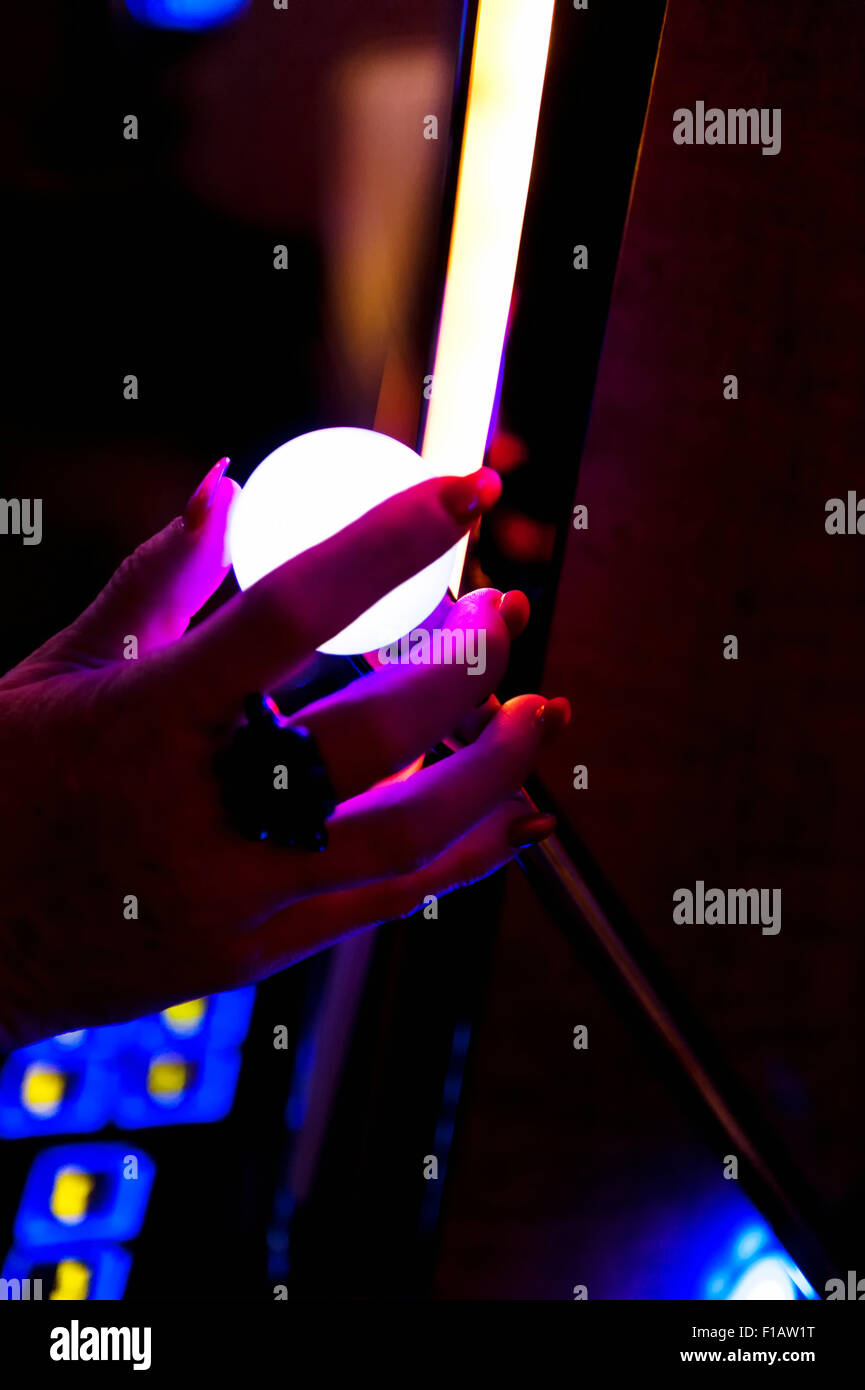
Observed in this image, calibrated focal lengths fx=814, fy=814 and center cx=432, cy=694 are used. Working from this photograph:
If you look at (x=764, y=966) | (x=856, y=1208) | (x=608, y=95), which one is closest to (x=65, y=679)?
(x=608, y=95)

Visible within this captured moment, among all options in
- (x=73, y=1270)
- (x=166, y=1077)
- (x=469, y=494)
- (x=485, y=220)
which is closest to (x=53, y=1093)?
(x=166, y=1077)

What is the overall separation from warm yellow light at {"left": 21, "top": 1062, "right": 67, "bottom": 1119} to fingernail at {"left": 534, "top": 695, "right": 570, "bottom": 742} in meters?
1.08

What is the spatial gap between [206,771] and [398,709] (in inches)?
5.2

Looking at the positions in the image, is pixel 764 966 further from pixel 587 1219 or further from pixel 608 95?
pixel 608 95

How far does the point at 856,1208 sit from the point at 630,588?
1.63m

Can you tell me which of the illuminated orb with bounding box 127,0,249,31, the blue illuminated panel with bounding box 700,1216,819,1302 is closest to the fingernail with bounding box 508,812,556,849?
the illuminated orb with bounding box 127,0,249,31

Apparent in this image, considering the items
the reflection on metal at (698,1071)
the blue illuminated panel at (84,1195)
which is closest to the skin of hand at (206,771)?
the reflection on metal at (698,1071)

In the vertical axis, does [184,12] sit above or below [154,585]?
above

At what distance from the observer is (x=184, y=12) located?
1.02 metres

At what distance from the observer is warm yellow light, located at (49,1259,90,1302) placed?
128 cm

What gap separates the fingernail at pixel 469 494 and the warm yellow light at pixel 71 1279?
1.42 metres

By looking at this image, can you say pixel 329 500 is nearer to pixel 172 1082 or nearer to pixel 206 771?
pixel 206 771

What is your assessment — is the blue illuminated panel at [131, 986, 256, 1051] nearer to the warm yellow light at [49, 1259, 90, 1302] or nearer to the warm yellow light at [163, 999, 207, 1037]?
the warm yellow light at [163, 999, 207, 1037]

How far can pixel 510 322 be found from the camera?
584mm
